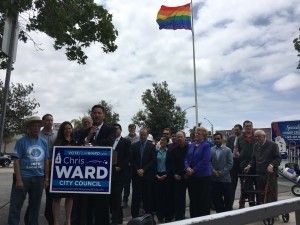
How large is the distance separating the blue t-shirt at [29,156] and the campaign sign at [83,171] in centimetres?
107

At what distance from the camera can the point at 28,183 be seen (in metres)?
5.58

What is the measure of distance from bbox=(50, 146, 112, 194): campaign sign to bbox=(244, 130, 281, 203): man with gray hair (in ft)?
14.0

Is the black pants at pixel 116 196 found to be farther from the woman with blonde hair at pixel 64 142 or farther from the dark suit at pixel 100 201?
the dark suit at pixel 100 201

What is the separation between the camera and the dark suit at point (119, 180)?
6.71 m

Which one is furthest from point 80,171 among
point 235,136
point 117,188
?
point 235,136

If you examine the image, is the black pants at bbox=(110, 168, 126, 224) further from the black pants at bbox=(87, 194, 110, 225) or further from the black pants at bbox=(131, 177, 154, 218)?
the black pants at bbox=(87, 194, 110, 225)

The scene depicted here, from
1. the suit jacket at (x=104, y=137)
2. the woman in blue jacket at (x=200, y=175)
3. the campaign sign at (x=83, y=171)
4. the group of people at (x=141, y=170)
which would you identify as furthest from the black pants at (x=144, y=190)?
the campaign sign at (x=83, y=171)

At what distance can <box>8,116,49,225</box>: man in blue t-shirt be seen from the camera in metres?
5.49

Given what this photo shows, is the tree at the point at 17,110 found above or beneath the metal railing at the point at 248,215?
above

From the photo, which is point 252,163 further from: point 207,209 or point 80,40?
point 80,40

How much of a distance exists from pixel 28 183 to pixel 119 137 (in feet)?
7.95

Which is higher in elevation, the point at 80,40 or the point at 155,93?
the point at 155,93

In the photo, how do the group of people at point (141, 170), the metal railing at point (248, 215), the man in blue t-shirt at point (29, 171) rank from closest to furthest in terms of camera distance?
the metal railing at point (248, 215), the group of people at point (141, 170), the man in blue t-shirt at point (29, 171)

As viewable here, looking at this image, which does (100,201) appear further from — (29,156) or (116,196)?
(116,196)
